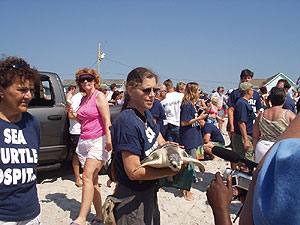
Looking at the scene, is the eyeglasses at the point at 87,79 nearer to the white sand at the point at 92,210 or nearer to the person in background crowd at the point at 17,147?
the person in background crowd at the point at 17,147

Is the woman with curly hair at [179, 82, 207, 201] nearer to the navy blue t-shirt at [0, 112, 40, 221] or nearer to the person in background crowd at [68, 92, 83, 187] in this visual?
the person in background crowd at [68, 92, 83, 187]

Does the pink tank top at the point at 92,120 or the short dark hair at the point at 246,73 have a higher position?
the short dark hair at the point at 246,73

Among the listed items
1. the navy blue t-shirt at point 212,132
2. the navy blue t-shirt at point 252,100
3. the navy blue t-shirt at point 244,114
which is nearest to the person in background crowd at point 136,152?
the navy blue t-shirt at point 244,114

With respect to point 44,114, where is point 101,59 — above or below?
above

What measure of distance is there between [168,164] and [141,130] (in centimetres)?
34

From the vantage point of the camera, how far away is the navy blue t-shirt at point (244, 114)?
15.6 ft

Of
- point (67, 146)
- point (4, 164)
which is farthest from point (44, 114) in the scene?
point (4, 164)

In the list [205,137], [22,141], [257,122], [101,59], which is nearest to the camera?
[22,141]

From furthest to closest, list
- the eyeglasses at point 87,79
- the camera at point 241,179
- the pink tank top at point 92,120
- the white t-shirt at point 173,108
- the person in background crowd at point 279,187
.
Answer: the white t-shirt at point 173,108 < the eyeglasses at point 87,79 < the pink tank top at point 92,120 < the camera at point 241,179 < the person in background crowd at point 279,187

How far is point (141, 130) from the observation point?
2010 millimetres

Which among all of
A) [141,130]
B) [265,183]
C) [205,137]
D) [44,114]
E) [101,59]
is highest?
[101,59]

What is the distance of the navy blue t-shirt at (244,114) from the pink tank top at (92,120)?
254cm

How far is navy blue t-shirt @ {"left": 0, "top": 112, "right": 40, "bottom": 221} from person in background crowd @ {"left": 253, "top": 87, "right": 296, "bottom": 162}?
298cm

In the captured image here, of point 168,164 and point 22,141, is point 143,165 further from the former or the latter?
point 22,141
